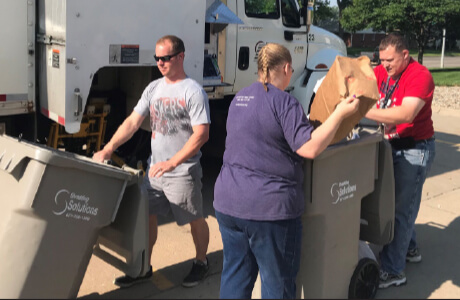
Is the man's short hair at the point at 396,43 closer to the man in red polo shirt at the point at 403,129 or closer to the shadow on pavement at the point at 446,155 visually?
the man in red polo shirt at the point at 403,129

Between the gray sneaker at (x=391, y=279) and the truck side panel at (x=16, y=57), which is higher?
the truck side panel at (x=16, y=57)

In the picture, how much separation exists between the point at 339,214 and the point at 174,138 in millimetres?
1203

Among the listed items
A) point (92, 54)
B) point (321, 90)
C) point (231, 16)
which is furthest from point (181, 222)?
point (231, 16)

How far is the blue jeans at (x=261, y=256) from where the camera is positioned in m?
2.86

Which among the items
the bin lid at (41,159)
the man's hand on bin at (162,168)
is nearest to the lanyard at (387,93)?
the man's hand on bin at (162,168)

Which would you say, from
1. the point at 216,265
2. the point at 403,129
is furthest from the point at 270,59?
the point at 216,265

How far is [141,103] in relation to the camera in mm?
3861

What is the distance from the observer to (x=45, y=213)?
2.93 metres

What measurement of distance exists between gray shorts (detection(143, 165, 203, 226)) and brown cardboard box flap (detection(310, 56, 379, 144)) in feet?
3.64

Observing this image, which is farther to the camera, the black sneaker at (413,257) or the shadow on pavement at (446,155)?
the shadow on pavement at (446,155)

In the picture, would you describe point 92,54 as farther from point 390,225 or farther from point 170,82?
point 390,225

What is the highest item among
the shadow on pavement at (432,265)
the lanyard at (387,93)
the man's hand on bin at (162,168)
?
the lanyard at (387,93)

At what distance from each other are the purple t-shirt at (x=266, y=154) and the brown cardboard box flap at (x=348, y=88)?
29 cm

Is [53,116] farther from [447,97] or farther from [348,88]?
[447,97]
